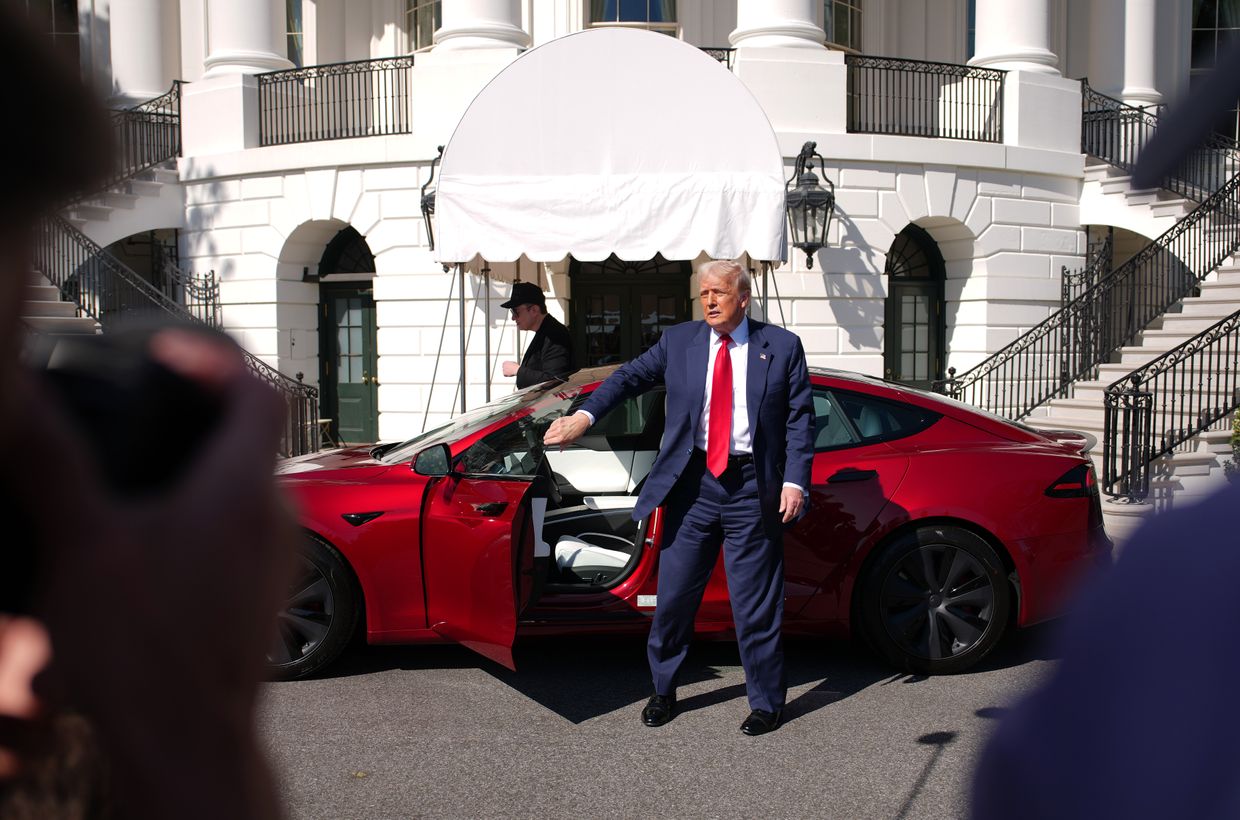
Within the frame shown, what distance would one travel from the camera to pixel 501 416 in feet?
19.7

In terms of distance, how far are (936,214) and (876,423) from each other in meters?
11.1

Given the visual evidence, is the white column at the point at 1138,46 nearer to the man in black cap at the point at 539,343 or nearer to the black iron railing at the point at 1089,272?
the black iron railing at the point at 1089,272

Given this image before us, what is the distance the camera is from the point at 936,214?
1622 cm

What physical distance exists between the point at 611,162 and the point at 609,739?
24.3 ft

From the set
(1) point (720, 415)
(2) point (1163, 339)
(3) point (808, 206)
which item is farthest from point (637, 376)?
(2) point (1163, 339)

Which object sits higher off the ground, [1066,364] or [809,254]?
[809,254]

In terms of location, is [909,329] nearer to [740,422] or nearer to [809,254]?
[809,254]

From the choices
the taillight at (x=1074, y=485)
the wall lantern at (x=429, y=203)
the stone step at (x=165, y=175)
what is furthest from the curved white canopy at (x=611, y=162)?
the stone step at (x=165, y=175)

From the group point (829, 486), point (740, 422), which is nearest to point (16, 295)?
point (740, 422)

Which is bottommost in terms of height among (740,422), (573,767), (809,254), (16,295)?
(573,767)

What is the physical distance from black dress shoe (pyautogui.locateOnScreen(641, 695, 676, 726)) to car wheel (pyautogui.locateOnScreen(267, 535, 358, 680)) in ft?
5.20

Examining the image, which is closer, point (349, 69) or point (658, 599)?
point (658, 599)

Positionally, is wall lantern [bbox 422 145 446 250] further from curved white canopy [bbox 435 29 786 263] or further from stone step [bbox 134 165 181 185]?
stone step [bbox 134 165 181 185]

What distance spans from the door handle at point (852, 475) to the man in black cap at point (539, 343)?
3.37 m
